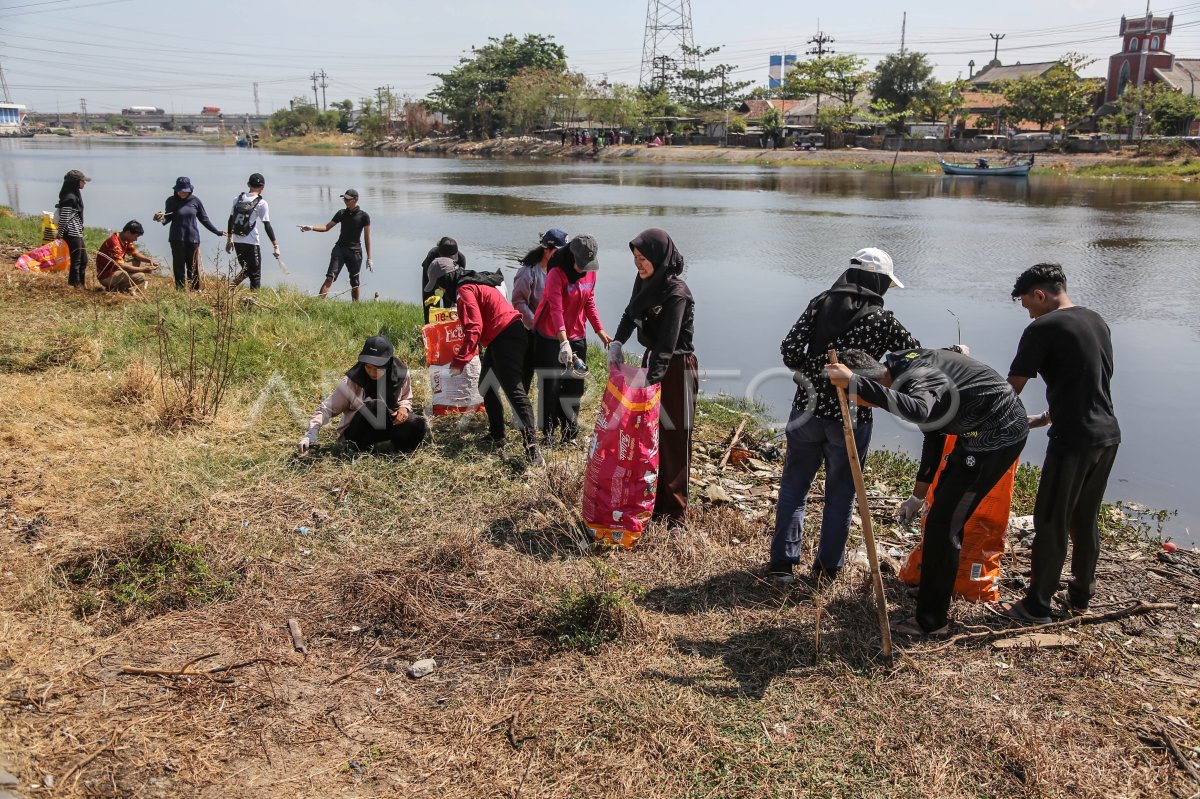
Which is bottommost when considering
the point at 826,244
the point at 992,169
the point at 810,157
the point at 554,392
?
the point at 554,392

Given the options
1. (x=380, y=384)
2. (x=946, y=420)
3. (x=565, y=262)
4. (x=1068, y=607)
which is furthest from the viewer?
(x=565, y=262)

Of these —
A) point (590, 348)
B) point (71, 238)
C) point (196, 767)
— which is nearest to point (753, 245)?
point (590, 348)

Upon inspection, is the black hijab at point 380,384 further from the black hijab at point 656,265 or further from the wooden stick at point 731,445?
the wooden stick at point 731,445

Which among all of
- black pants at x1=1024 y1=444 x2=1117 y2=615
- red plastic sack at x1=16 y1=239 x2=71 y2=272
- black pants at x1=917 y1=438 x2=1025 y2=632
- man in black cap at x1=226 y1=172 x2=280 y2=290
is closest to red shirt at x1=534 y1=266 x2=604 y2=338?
black pants at x1=917 y1=438 x2=1025 y2=632

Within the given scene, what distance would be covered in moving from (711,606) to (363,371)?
2925 mm

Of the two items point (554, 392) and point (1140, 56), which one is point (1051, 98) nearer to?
point (1140, 56)

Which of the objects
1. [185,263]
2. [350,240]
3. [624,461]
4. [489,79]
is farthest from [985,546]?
[489,79]

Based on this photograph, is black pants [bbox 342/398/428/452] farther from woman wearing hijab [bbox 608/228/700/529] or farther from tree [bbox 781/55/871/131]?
tree [bbox 781/55/871/131]

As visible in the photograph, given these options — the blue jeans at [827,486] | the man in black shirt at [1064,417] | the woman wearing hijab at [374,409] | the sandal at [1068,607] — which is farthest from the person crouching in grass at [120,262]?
the sandal at [1068,607]

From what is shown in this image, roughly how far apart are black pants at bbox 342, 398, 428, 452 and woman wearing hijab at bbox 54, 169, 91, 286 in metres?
6.94

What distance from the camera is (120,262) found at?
1034 cm

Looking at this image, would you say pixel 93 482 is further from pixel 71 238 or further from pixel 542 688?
pixel 71 238

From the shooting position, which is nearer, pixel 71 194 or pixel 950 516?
pixel 950 516

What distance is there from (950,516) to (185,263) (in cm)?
1015
